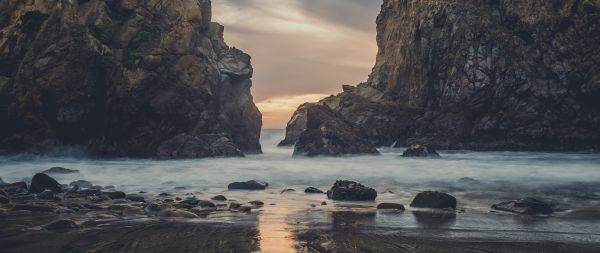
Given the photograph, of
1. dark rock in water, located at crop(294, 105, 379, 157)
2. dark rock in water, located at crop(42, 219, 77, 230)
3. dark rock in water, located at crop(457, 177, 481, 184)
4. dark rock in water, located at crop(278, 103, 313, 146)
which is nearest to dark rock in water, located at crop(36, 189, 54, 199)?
dark rock in water, located at crop(42, 219, 77, 230)

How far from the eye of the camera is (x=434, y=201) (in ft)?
38.9

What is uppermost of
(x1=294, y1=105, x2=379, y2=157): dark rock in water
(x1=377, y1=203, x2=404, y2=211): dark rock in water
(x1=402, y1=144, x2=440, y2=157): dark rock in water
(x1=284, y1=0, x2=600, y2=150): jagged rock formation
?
(x1=284, y1=0, x2=600, y2=150): jagged rock formation

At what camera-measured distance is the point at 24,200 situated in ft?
42.0

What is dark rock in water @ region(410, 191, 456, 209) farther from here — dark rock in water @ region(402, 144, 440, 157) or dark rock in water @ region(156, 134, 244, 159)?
dark rock in water @ region(156, 134, 244, 159)

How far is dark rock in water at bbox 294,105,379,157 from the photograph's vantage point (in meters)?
38.6

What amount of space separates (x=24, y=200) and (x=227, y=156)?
24.5 metres

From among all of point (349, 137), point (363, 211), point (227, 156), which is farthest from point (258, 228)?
point (349, 137)

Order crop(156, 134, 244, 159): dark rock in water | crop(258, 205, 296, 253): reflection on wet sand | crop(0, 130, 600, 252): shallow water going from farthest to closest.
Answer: crop(156, 134, 244, 159): dark rock in water
crop(0, 130, 600, 252): shallow water
crop(258, 205, 296, 253): reflection on wet sand

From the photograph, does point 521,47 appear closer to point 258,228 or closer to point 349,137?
point 349,137

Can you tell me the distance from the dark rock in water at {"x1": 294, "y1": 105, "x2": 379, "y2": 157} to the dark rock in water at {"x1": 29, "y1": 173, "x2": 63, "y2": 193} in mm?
24070

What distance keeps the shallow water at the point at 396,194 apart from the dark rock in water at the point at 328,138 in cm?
1293

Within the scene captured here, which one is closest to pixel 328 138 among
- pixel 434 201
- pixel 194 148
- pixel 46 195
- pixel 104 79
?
pixel 194 148

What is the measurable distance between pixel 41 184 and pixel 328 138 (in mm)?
26350

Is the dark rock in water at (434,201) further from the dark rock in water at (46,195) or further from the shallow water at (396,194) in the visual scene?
the dark rock in water at (46,195)
